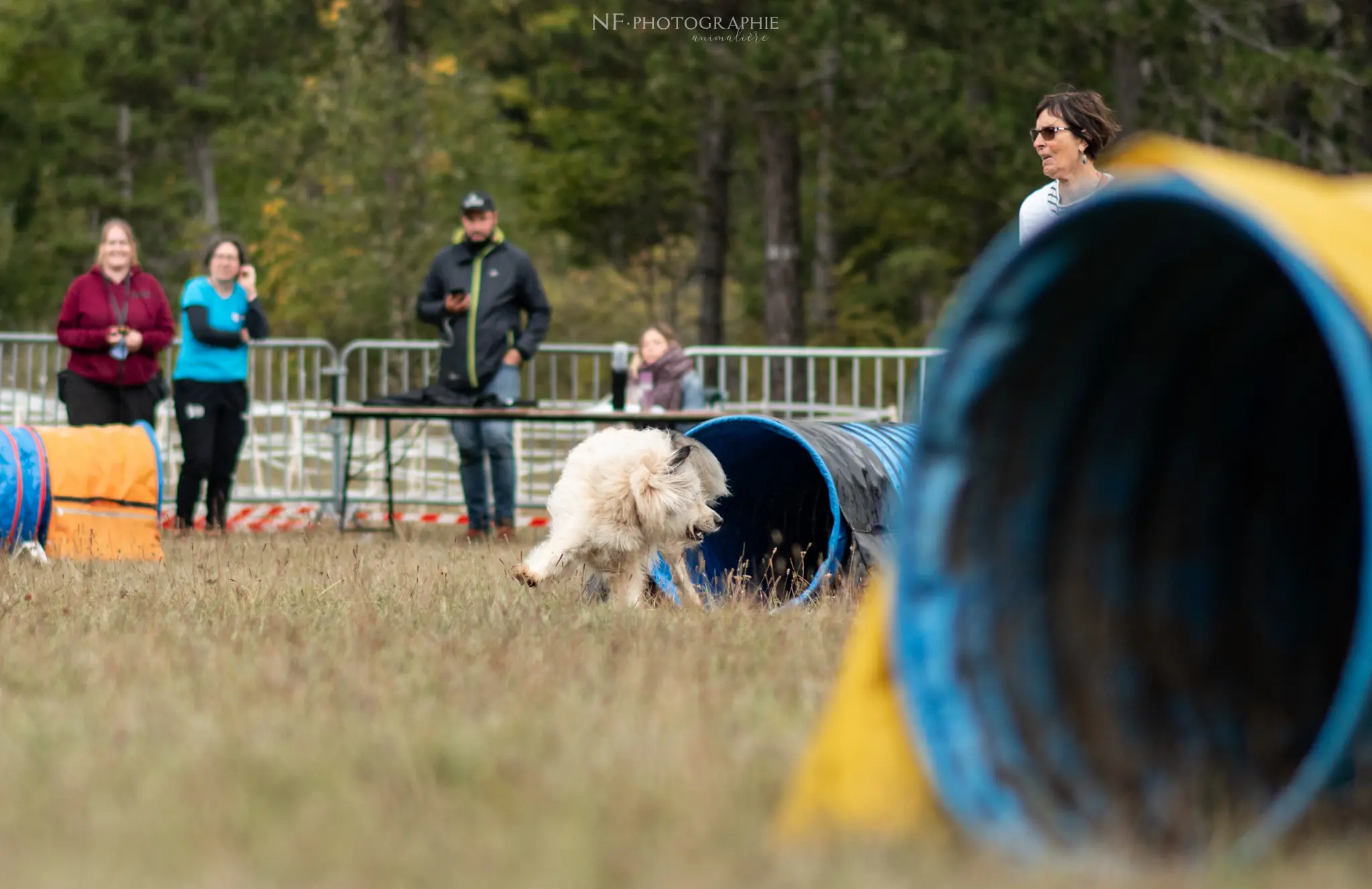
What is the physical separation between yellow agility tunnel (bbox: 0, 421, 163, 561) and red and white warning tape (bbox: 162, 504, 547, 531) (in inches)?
145

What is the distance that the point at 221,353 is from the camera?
42.7 feet

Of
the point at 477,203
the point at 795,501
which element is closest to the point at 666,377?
the point at 477,203

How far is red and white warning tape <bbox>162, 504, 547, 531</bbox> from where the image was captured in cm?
1528

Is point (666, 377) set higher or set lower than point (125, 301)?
lower

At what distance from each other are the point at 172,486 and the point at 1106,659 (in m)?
14.1

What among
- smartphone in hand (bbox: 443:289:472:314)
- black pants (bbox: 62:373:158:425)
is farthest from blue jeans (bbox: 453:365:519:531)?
black pants (bbox: 62:373:158:425)

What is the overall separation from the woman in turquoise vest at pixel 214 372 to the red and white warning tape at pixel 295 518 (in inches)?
51.2

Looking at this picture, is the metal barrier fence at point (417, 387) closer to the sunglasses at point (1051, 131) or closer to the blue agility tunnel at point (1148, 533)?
the sunglasses at point (1051, 131)

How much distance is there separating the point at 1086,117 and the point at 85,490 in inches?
245

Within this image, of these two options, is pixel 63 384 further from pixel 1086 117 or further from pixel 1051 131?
pixel 1086 117

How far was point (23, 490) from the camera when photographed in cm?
1000

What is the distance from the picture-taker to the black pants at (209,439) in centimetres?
1294

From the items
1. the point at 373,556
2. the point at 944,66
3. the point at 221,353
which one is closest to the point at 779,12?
the point at 944,66

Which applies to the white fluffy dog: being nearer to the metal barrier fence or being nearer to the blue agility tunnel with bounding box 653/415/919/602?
the blue agility tunnel with bounding box 653/415/919/602
